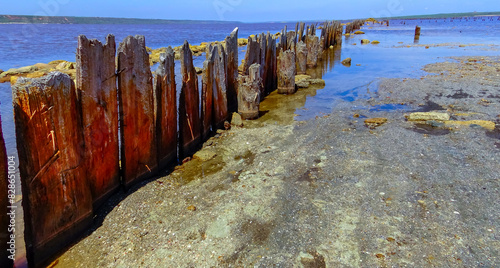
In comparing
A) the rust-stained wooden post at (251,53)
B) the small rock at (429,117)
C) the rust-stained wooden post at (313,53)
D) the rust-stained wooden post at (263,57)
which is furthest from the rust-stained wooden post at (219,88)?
the rust-stained wooden post at (313,53)

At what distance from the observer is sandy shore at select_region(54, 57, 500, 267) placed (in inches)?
139

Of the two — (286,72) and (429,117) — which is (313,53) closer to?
(286,72)

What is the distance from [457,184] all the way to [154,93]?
4820 mm

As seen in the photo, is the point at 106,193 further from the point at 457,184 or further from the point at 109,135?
the point at 457,184

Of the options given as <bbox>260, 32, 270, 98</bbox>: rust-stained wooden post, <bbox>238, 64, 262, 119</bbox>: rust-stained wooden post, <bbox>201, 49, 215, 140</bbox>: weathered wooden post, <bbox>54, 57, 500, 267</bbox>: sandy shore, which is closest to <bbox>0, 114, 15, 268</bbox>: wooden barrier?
<bbox>54, 57, 500, 267</bbox>: sandy shore

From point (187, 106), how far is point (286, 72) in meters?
5.84

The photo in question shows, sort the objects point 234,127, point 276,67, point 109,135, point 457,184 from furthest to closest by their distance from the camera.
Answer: point 276,67 → point 234,127 → point 457,184 → point 109,135

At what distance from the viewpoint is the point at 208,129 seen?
7.22 meters

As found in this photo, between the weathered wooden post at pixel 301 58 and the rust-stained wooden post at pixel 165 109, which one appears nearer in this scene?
the rust-stained wooden post at pixel 165 109

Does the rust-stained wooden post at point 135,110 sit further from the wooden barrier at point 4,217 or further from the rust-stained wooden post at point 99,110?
the wooden barrier at point 4,217

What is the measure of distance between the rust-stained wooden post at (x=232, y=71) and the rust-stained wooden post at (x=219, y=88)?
0.89 meters

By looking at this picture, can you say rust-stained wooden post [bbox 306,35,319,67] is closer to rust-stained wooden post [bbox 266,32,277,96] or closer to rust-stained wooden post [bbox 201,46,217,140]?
rust-stained wooden post [bbox 266,32,277,96]

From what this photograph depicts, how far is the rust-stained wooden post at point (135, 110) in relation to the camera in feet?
14.9

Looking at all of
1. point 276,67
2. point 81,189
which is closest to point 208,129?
point 81,189
